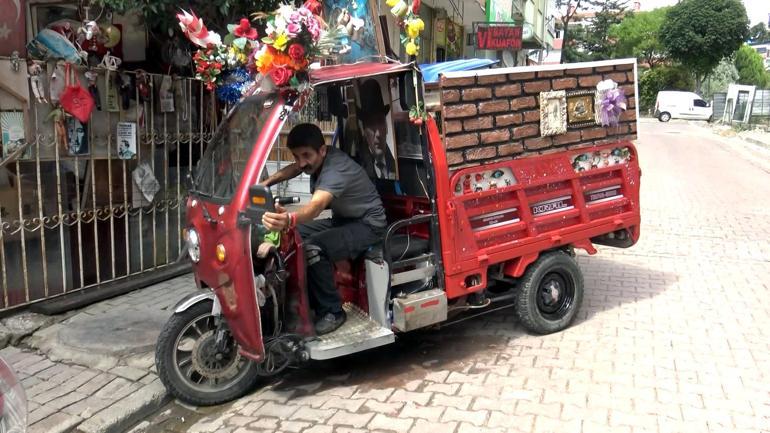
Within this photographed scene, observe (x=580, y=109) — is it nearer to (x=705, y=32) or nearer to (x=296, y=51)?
(x=296, y=51)

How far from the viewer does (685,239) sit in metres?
7.96

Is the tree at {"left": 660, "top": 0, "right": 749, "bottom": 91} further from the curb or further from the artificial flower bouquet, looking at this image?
the curb

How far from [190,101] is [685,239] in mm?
6190

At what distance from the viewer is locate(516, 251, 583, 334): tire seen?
15.5 ft

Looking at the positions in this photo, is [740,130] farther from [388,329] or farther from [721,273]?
[388,329]

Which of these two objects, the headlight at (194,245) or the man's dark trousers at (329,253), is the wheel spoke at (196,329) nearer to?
the headlight at (194,245)

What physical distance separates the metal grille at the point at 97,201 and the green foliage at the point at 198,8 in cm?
83

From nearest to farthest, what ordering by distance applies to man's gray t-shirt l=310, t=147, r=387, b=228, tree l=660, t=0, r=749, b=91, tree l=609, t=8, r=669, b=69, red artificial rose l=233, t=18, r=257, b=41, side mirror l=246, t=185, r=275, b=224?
side mirror l=246, t=185, r=275, b=224
red artificial rose l=233, t=18, r=257, b=41
man's gray t-shirt l=310, t=147, r=387, b=228
tree l=660, t=0, r=749, b=91
tree l=609, t=8, r=669, b=69

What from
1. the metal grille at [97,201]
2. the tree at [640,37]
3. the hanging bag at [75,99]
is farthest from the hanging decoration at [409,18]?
the tree at [640,37]

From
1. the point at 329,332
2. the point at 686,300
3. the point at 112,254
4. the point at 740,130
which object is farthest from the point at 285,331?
the point at 740,130

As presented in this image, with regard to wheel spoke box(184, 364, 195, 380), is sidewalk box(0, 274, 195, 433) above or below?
below

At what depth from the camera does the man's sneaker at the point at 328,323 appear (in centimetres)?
394

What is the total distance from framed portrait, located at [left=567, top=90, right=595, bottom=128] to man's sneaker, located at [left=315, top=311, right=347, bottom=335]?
2251 millimetres

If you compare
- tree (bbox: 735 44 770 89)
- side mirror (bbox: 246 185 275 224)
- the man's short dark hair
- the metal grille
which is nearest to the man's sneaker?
side mirror (bbox: 246 185 275 224)
